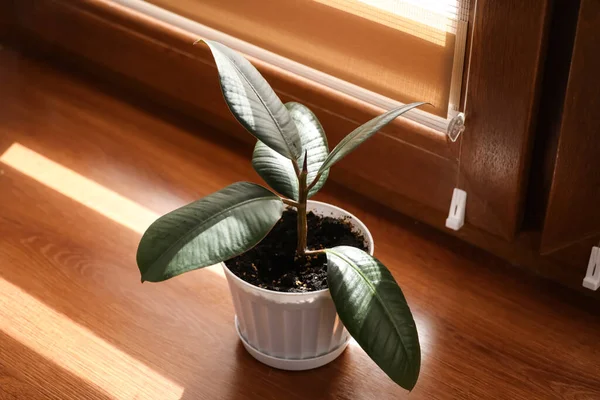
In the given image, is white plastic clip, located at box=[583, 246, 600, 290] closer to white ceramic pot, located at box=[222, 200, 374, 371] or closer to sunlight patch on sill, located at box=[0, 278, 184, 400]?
white ceramic pot, located at box=[222, 200, 374, 371]

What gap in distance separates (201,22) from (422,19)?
20.5 inches

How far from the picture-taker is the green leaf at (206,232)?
891 millimetres

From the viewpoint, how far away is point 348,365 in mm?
1160

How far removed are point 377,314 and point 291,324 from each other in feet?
0.56

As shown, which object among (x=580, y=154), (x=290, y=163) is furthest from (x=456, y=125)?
(x=290, y=163)

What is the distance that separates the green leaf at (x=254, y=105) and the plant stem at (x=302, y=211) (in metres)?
0.03

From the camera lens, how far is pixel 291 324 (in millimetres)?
1069

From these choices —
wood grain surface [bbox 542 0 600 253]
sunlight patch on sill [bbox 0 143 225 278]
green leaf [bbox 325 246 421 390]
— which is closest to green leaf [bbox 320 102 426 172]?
green leaf [bbox 325 246 421 390]

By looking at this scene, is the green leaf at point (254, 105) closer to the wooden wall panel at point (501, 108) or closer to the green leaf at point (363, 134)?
the green leaf at point (363, 134)

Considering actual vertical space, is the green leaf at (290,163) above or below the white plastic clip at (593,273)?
above

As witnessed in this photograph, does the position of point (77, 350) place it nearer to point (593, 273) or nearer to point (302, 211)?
point (302, 211)

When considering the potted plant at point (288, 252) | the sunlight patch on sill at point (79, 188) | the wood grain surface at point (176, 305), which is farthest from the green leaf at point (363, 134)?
the sunlight patch on sill at point (79, 188)

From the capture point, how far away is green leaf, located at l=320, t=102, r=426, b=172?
3.14ft

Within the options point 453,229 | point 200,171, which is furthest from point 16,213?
point 453,229
